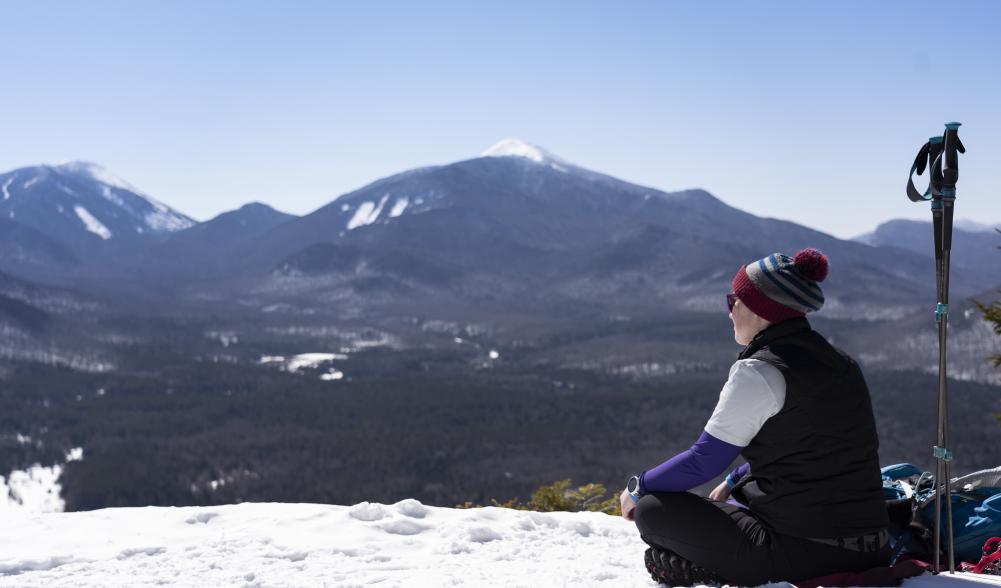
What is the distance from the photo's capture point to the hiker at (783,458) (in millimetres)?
4645

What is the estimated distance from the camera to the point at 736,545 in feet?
16.5

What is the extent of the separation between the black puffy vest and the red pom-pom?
0.31 m

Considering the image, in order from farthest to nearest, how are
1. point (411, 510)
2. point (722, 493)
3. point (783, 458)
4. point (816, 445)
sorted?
1. point (411, 510)
2. point (722, 493)
3. point (783, 458)
4. point (816, 445)

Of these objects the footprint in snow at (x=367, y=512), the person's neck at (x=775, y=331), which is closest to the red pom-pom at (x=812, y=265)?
the person's neck at (x=775, y=331)

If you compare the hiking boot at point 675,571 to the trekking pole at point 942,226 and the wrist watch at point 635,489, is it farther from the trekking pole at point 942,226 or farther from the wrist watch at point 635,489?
the trekking pole at point 942,226

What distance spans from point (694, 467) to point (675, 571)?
1.03 m

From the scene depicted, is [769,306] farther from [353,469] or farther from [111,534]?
[353,469]

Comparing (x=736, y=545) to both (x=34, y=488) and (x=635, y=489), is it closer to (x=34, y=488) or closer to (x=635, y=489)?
(x=635, y=489)

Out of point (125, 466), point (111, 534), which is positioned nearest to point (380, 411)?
point (125, 466)

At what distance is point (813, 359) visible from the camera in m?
4.65

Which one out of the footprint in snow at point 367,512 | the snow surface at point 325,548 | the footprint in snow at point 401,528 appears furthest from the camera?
the footprint in snow at point 367,512

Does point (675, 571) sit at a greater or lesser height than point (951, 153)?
lesser

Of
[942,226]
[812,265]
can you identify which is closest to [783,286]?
[812,265]

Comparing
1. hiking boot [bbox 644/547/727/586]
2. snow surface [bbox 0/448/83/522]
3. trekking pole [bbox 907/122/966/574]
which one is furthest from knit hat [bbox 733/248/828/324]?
snow surface [bbox 0/448/83/522]
